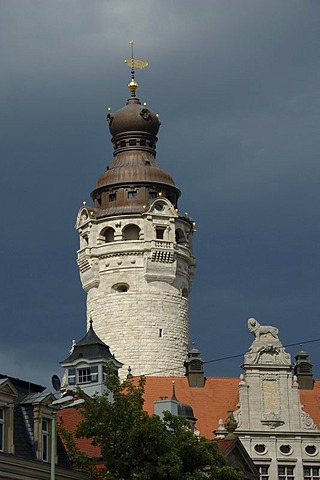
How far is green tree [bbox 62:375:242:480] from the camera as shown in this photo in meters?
49.8

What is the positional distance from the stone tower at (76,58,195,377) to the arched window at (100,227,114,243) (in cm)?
8

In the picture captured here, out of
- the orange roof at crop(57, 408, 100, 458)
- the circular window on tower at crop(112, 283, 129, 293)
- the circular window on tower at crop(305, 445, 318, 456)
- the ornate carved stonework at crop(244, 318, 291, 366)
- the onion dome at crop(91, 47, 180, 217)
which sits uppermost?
the onion dome at crop(91, 47, 180, 217)

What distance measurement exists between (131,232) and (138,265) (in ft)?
11.0

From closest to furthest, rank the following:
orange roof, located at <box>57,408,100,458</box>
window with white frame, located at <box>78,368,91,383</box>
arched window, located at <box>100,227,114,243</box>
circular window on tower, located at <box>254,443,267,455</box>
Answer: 1. orange roof, located at <box>57,408,100,458</box>
2. window with white frame, located at <box>78,368,91,383</box>
3. circular window on tower, located at <box>254,443,267,455</box>
4. arched window, located at <box>100,227,114,243</box>

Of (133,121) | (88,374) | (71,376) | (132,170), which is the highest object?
(133,121)

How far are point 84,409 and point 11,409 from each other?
18.3 feet

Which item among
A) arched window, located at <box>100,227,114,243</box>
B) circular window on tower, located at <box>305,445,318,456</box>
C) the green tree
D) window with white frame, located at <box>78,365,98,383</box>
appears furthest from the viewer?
arched window, located at <box>100,227,114,243</box>

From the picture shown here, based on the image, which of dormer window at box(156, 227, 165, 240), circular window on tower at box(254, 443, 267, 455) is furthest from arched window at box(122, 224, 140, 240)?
circular window on tower at box(254, 443, 267, 455)

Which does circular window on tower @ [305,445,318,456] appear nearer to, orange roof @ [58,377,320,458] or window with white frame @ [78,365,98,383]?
orange roof @ [58,377,320,458]

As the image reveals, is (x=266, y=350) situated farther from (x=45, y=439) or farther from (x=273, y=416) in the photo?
(x=45, y=439)

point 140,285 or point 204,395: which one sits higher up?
point 140,285

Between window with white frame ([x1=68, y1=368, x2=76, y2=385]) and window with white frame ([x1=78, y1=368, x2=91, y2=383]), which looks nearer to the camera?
window with white frame ([x1=78, y1=368, x2=91, y2=383])

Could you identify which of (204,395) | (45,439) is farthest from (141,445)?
(204,395)

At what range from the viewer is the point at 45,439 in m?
49.7
